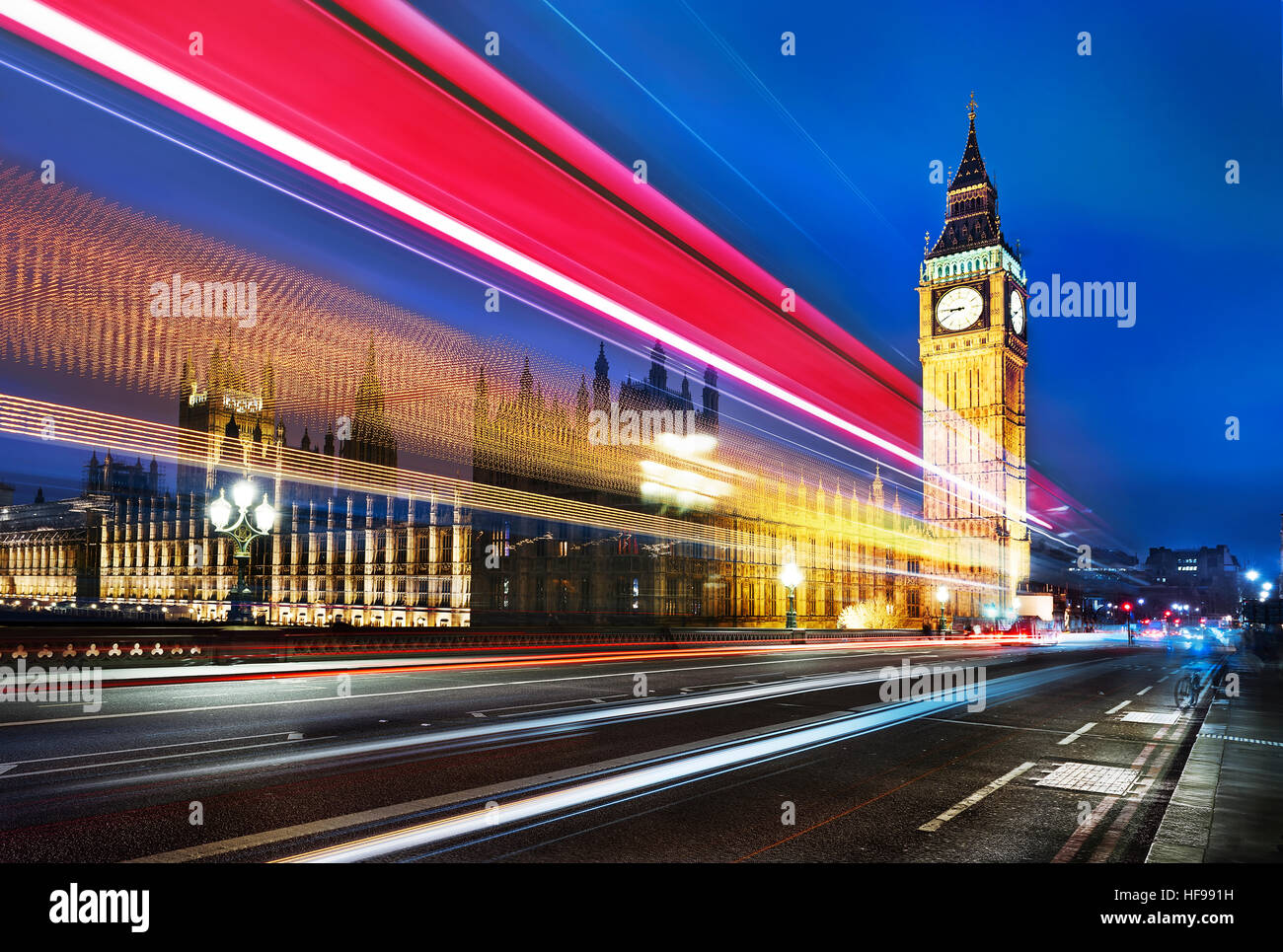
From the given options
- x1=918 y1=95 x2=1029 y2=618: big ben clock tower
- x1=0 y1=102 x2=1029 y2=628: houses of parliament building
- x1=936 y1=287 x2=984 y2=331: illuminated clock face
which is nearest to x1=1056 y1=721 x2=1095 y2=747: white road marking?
x1=0 y1=102 x2=1029 y2=628: houses of parliament building

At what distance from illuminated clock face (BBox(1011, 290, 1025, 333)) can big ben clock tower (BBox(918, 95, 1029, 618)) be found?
170mm

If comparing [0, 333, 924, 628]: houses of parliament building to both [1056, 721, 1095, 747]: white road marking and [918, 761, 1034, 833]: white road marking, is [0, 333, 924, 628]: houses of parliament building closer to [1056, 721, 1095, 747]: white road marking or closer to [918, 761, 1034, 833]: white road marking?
[1056, 721, 1095, 747]: white road marking

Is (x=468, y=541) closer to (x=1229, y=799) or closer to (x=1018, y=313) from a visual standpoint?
(x=1229, y=799)

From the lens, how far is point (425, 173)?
12203mm

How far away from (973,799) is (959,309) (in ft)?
397

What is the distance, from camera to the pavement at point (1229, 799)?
6.34 meters

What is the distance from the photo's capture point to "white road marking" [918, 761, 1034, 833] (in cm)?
765

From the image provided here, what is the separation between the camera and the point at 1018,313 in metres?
122

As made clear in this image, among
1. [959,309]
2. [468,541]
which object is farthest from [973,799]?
[959,309]

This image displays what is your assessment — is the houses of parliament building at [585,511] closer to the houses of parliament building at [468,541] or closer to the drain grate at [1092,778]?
the houses of parliament building at [468,541]

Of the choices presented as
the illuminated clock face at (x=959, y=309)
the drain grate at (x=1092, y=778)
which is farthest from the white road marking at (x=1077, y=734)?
the illuminated clock face at (x=959, y=309)

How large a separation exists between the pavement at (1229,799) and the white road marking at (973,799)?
1.68 m
